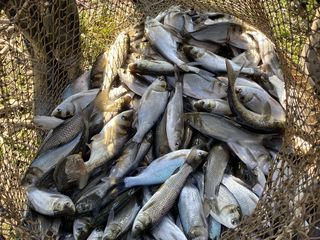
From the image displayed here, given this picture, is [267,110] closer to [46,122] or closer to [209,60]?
[209,60]

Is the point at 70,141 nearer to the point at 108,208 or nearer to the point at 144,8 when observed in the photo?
the point at 108,208

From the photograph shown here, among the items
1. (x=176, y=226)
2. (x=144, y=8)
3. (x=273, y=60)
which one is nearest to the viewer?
(x=176, y=226)

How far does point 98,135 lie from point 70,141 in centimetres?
12

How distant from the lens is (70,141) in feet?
8.52

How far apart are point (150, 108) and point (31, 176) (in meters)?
0.55

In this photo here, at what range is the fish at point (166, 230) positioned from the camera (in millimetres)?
2246

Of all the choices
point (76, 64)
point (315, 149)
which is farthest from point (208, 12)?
point (315, 149)

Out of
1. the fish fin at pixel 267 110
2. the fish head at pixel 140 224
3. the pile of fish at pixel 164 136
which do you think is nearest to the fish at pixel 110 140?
the pile of fish at pixel 164 136

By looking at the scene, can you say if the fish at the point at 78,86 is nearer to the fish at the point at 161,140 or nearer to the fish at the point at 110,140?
the fish at the point at 110,140

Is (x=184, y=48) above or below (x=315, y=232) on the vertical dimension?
above

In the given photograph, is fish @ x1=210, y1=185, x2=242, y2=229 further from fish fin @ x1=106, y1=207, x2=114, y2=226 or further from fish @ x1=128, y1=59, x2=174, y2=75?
fish @ x1=128, y1=59, x2=174, y2=75

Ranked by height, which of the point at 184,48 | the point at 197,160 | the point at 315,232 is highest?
the point at 184,48

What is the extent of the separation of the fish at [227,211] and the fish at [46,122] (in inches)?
30.8

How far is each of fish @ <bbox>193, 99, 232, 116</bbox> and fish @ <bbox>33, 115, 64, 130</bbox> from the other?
1.96 feet
